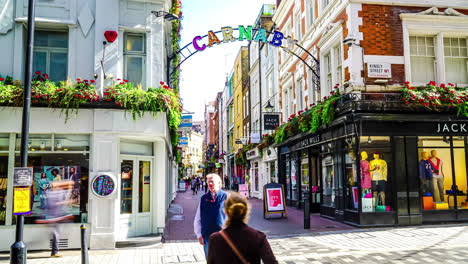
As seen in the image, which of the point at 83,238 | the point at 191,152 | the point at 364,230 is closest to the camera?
the point at 83,238

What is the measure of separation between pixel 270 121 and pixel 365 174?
8942 millimetres

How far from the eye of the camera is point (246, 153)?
32.0 metres

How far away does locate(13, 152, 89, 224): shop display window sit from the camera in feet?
31.1

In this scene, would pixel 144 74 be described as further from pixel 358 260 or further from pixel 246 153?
pixel 246 153

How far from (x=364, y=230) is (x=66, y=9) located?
10300mm

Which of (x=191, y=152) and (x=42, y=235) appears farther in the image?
(x=191, y=152)

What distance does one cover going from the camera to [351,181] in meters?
12.8

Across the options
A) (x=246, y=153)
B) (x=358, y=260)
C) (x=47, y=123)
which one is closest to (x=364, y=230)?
(x=358, y=260)

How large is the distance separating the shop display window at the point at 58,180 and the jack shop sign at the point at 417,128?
8.42 m

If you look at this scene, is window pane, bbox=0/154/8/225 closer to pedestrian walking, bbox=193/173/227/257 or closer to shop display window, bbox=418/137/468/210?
pedestrian walking, bbox=193/173/227/257

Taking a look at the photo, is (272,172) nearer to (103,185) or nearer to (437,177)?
(437,177)

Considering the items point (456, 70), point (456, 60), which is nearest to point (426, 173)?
point (456, 70)

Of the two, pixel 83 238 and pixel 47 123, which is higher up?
pixel 47 123

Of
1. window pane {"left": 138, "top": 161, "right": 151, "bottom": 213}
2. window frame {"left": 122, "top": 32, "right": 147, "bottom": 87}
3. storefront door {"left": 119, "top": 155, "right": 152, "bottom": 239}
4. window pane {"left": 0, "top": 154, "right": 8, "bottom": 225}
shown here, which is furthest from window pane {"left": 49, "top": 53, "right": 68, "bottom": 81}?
window pane {"left": 138, "top": 161, "right": 151, "bottom": 213}
